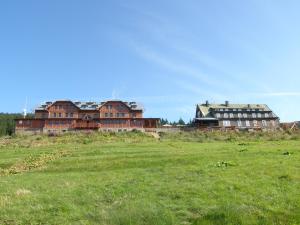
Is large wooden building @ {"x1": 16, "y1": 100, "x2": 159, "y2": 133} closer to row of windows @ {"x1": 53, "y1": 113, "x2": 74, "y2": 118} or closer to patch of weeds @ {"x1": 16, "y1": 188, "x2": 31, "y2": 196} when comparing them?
row of windows @ {"x1": 53, "y1": 113, "x2": 74, "y2": 118}

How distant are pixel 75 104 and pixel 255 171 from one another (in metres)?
83.5

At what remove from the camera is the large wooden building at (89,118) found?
9825cm

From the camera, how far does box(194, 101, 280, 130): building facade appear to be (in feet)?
367

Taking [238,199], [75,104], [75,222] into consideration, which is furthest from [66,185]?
[75,104]

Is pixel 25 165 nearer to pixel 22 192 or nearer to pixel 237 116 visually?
pixel 22 192

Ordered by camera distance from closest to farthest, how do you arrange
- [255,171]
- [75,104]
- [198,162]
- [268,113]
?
1. [255,171]
2. [198,162]
3. [75,104]
4. [268,113]

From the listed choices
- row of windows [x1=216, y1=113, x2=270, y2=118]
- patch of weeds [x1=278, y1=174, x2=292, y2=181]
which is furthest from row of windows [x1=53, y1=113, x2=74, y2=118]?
patch of weeds [x1=278, y1=174, x2=292, y2=181]

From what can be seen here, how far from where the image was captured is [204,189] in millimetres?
17750

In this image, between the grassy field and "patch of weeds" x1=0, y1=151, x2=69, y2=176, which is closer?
the grassy field

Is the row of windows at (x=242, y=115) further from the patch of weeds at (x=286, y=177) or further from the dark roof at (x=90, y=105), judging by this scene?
the patch of weeds at (x=286, y=177)

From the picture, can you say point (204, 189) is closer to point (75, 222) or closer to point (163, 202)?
point (163, 202)

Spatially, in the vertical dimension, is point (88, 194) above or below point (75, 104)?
below

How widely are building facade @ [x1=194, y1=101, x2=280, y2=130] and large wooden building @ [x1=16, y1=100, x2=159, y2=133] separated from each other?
19.1 meters

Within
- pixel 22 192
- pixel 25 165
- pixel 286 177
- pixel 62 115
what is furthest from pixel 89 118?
pixel 286 177
